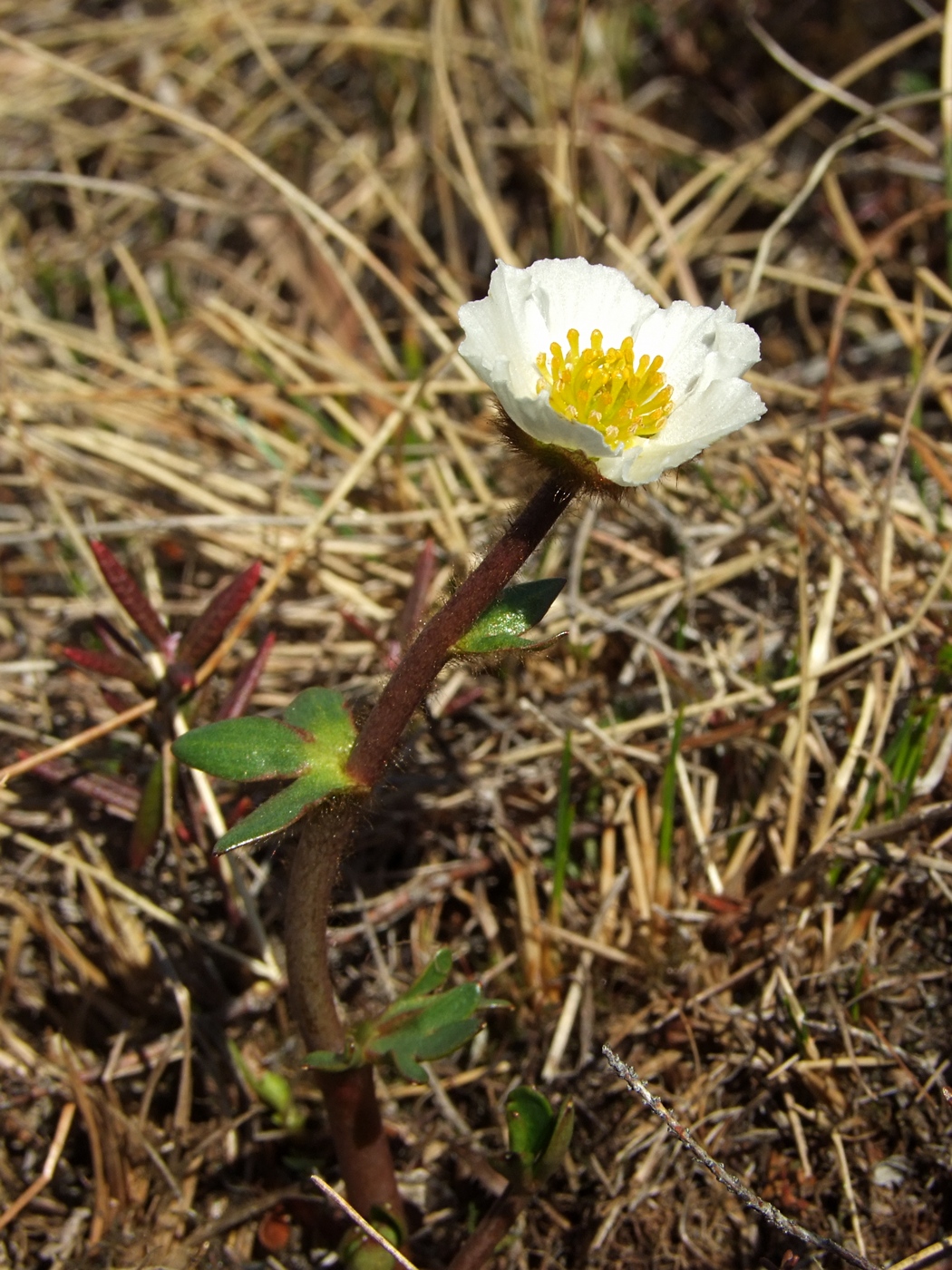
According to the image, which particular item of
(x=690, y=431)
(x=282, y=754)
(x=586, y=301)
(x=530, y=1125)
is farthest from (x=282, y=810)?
(x=586, y=301)

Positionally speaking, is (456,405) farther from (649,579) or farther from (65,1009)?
(65,1009)

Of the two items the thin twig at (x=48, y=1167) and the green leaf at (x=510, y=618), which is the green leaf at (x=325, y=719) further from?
Result: the thin twig at (x=48, y=1167)

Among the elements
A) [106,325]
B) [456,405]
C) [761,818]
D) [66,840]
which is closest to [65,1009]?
[66,840]

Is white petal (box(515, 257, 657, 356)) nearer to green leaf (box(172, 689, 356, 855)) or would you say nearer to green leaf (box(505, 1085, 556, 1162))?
green leaf (box(172, 689, 356, 855))

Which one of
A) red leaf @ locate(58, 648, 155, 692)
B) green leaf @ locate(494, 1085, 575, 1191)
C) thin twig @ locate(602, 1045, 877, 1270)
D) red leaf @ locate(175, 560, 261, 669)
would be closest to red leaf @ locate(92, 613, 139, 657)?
red leaf @ locate(58, 648, 155, 692)

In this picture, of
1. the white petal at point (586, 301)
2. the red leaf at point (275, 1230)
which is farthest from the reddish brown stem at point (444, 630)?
the red leaf at point (275, 1230)
